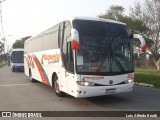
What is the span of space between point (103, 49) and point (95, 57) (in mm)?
453

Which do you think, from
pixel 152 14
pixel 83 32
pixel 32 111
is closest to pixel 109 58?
pixel 83 32

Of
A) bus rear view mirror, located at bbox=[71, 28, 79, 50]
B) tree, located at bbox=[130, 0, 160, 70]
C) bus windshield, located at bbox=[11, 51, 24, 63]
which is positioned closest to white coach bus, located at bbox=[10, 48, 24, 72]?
bus windshield, located at bbox=[11, 51, 24, 63]

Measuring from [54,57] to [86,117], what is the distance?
491 cm

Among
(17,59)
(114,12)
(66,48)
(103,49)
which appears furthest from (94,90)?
(114,12)

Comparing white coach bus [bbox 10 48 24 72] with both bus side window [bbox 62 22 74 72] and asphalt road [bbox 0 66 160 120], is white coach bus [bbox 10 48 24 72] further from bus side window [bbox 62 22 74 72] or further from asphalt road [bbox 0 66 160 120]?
bus side window [bbox 62 22 74 72]

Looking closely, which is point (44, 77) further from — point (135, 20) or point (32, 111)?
point (135, 20)

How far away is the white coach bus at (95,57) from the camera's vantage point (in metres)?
9.56

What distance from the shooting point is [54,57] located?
12.5m

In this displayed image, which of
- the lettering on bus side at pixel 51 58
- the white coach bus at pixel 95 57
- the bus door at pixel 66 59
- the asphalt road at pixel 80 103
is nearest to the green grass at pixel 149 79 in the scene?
the asphalt road at pixel 80 103

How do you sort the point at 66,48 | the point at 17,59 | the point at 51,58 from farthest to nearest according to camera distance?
the point at 17,59, the point at 51,58, the point at 66,48

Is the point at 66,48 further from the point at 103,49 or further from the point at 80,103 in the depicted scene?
the point at 80,103

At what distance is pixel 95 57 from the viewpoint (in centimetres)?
973

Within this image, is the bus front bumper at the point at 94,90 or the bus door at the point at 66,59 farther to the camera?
the bus door at the point at 66,59

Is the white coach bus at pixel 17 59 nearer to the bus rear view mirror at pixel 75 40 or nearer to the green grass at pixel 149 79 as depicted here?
the green grass at pixel 149 79
